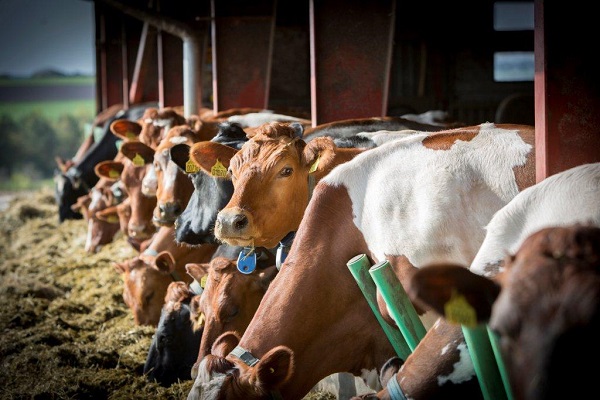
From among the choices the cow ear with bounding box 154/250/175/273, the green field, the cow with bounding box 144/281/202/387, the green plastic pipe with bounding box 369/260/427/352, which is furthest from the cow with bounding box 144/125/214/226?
the green field

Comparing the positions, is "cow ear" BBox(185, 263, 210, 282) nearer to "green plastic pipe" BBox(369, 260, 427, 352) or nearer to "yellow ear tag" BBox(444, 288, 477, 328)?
"green plastic pipe" BBox(369, 260, 427, 352)

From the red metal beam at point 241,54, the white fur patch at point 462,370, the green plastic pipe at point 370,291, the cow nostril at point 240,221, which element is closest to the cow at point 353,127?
the cow nostril at point 240,221

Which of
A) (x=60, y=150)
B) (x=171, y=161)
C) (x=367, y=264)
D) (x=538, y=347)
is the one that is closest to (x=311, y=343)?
(x=367, y=264)

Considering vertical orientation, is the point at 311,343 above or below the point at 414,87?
below

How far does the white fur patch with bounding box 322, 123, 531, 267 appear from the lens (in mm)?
3373

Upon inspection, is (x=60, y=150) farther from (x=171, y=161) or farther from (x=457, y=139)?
(x=457, y=139)

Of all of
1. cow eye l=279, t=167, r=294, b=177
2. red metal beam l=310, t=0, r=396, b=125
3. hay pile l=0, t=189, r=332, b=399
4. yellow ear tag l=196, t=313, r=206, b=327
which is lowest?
hay pile l=0, t=189, r=332, b=399

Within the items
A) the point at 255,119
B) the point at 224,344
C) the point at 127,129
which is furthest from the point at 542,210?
the point at 127,129

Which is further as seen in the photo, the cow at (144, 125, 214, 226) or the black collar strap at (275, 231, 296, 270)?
the cow at (144, 125, 214, 226)

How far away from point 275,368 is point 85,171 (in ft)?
31.3

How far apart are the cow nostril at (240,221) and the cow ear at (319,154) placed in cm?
47

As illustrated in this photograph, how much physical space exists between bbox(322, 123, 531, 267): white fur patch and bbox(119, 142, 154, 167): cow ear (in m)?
4.10

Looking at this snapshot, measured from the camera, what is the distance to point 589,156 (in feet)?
11.0

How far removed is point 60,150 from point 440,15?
24.5 metres
